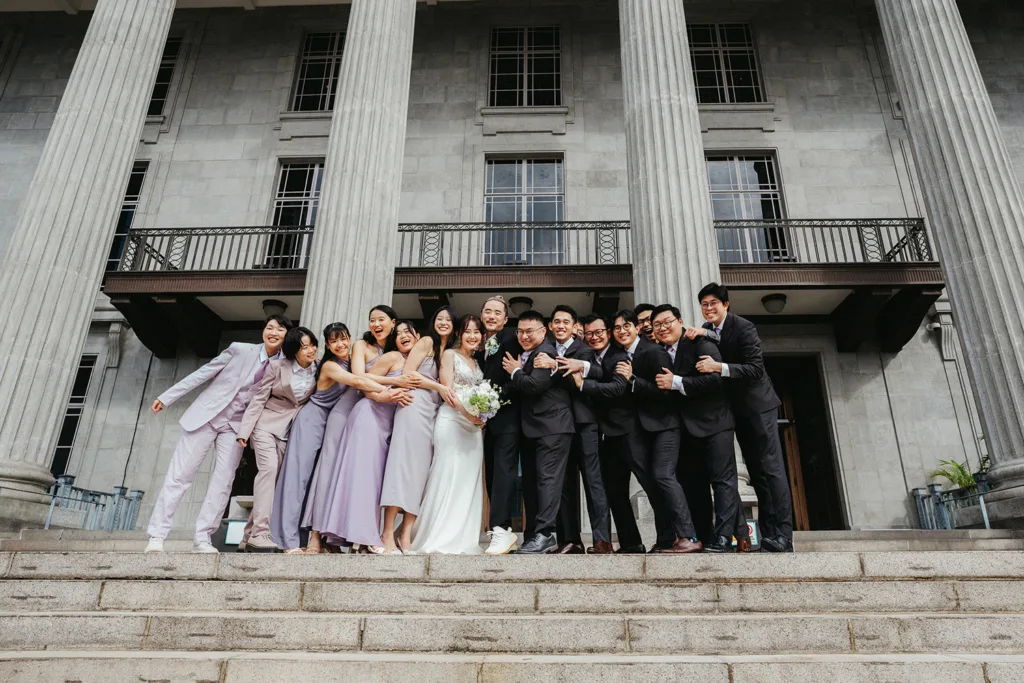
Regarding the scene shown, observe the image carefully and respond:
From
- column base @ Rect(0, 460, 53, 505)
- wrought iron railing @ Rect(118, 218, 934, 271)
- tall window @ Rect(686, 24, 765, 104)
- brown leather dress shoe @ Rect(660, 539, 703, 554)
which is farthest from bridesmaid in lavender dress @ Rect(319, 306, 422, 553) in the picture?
tall window @ Rect(686, 24, 765, 104)

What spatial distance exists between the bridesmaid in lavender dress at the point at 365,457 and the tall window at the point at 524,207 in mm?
8504

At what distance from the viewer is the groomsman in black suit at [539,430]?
4844 mm

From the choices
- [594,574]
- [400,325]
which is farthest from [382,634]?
[400,325]

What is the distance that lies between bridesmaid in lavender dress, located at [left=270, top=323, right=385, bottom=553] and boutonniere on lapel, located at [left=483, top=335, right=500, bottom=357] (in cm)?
90

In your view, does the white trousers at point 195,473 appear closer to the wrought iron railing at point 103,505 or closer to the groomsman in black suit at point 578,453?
the groomsman in black suit at point 578,453

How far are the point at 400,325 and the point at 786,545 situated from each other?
3399 mm

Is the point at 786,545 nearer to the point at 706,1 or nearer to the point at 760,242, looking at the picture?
the point at 760,242

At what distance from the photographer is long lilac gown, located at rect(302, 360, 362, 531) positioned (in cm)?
503

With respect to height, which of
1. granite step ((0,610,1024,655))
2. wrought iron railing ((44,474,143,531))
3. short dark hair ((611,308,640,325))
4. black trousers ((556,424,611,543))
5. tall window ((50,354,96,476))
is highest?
tall window ((50,354,96,476))

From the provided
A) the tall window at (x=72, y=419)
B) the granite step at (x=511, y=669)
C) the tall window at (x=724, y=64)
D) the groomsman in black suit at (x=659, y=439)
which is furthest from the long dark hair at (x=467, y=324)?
the tall window at (x=724, y=64)

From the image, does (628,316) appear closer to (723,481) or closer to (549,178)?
(723,481)

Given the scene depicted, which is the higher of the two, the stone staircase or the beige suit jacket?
the beige suit jacket

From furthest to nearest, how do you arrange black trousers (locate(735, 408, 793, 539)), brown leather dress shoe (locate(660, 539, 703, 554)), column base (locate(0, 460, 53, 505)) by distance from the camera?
column base (locate(0, 460, 53, 505)) < black trousers (locate(735, 408, 793, 539)) < brown leather dress shoe (locate(660, 539, 703, 554))

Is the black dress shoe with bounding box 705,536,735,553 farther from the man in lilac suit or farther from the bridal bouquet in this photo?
the man in lilac suit
